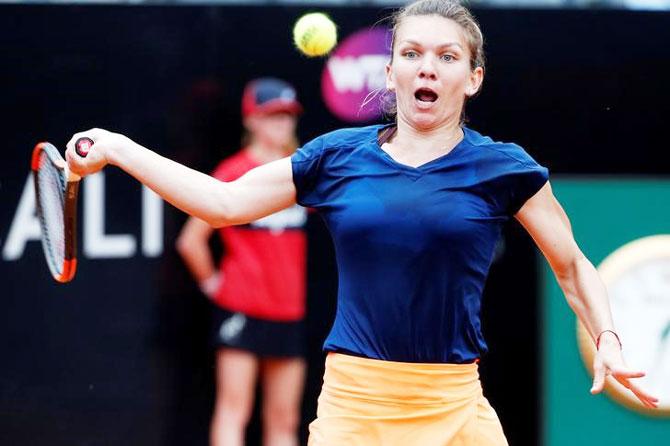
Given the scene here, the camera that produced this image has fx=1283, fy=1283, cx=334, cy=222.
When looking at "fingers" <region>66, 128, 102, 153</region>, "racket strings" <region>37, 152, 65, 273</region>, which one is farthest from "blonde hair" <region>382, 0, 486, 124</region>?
"racket strings" <region>37, 152, 65, 273</region>

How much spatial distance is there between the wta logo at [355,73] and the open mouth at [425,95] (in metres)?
2.47

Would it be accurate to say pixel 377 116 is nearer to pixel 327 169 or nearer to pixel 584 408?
pixel 584 408

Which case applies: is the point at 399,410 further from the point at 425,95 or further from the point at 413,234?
the point at 425,95

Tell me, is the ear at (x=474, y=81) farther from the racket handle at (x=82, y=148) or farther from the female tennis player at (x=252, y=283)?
the female tennis player at (x=252, y=283)

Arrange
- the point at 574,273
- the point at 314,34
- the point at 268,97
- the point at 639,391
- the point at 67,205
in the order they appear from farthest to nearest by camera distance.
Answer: the point at 268,97 < the point at 314,34 < the point at 67,205 < the point at 574,273 < the point at 639,391

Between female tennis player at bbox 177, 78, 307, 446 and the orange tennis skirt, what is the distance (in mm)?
2531

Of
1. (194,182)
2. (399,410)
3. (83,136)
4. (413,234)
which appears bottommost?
(399,410)

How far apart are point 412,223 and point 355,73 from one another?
268cm

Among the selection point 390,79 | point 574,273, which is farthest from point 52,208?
point 574,273

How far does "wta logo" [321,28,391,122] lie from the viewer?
557 centimetres

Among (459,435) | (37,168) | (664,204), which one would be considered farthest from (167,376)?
(459,435)

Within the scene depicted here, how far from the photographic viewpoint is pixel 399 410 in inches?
119

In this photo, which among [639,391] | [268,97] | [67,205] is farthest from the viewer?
[268,97]

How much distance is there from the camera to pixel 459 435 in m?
A: 3.02
